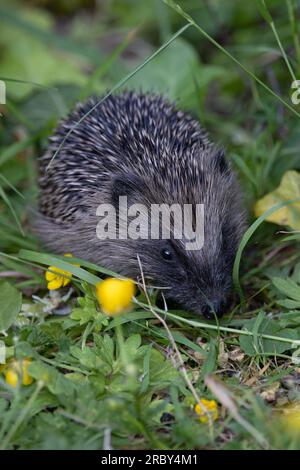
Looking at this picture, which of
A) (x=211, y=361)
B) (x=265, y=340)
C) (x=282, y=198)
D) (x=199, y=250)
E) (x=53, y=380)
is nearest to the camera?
(x=53, y=380)

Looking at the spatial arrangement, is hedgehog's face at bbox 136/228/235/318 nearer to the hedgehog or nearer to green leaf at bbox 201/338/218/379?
the hedgehog

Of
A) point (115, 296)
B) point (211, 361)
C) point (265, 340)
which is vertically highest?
point (115, 296)

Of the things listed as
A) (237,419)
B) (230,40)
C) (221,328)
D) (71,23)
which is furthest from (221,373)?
(71,23)

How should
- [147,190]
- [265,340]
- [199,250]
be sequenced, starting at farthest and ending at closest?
[147,190] → [199,250] → [265,340]

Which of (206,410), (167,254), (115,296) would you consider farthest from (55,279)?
(206,410)

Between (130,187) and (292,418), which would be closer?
(292,418)

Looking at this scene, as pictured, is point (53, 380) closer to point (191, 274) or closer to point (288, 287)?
point (191, 274)

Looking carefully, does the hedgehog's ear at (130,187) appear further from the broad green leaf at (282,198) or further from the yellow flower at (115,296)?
the yellow flower at (115,296)
